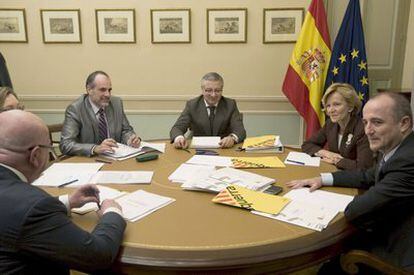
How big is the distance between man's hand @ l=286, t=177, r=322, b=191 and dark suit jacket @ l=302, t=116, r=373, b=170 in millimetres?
459

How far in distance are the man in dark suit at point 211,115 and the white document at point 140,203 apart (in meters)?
1.39

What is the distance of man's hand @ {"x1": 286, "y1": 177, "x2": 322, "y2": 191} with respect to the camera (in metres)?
1.85

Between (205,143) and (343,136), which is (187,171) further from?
(343,136)

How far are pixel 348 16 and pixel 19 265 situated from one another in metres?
3.73

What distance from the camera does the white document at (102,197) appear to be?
158 cm

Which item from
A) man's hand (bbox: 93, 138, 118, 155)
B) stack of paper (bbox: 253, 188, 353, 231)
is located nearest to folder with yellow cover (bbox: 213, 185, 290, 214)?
stack of paper (bbox: 253, 188, 353, 231)

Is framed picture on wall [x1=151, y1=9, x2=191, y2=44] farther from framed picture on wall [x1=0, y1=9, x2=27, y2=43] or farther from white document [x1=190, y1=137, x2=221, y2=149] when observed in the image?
white document [x1=190, y1=137, x2=221, y2=149]

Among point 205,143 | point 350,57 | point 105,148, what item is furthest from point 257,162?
point 350,57

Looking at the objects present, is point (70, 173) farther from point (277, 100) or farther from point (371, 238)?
point (277, 100)

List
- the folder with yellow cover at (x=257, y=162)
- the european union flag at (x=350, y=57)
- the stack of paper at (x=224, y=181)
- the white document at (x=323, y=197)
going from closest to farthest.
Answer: the white document at (x=323, y=197) < the stack of paper at (x=224, y=181) < the folder with yellow cover at (x=257, y=162) < the european union flag at (x=350, y=57)

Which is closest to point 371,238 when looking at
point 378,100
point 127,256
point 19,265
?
point 378,100

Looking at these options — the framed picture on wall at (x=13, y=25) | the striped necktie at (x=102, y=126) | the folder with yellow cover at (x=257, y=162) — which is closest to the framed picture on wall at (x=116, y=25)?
the framed picture on wall at (x=13, y=25)

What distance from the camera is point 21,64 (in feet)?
14.3

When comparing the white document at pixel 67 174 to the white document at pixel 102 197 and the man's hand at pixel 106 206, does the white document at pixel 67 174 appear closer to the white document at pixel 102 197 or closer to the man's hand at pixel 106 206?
the white document at pixel 102 197
